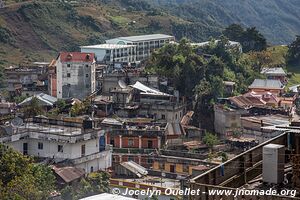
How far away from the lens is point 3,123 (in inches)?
1187

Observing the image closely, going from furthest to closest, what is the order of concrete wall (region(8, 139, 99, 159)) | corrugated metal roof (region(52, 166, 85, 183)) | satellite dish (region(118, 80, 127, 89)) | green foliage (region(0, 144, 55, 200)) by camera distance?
satellite dish (region(118, 80, 127, 89)) < concrete wall (region(8, 139, 99, 159)) < corrugated metal roof (region(52, 166, 85, 183)) < green foliage (region(0, 144, 55, 200))

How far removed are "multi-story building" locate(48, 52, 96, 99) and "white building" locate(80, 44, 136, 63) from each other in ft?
31.8

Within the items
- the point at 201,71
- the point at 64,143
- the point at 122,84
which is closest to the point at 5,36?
the point at 122,84

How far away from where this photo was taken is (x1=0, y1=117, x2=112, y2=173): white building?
87.9 feet

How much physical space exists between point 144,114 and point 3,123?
25.5 feet

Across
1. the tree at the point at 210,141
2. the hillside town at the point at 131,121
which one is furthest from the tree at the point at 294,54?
the tree at the point at 210,141

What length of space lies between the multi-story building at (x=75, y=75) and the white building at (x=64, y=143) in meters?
11.3

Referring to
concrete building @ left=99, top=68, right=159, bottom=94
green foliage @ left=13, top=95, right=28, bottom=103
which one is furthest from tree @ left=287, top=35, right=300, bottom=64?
green foliage @ left=13, top=95, right=28, bottom=103

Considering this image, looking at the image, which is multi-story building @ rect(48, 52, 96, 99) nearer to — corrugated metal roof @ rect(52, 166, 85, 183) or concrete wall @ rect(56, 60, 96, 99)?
concrete wall @ rect(56, 60, 96, 99)

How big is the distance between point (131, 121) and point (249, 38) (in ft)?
83.3

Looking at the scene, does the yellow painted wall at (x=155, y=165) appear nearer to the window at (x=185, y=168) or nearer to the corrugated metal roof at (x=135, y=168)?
the corrugated metal roof at (x=135, y=168)

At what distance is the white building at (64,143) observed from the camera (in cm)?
2680

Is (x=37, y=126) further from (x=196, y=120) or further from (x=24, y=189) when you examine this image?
(x=196, y=120)

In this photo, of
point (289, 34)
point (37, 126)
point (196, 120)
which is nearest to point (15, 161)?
point (37, 126)
